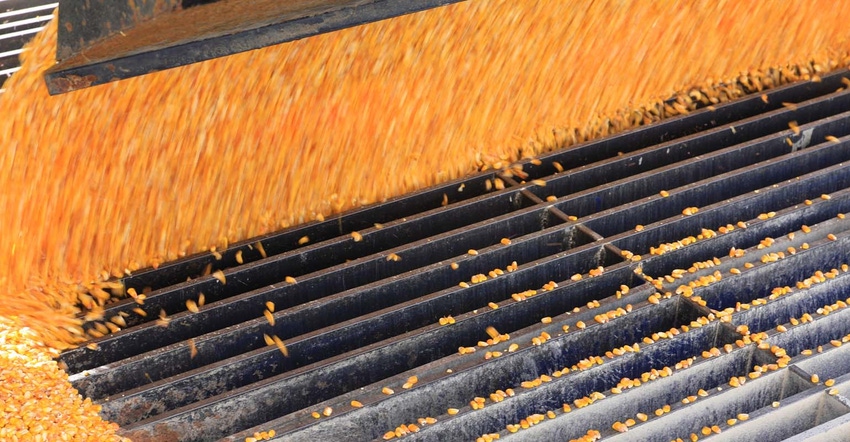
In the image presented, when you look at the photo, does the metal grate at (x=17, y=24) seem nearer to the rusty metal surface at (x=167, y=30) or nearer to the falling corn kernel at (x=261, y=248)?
the falling corn kernel at (x=261, y=248)

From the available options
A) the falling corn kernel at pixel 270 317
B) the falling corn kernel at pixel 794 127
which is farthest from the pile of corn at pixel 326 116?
the falling corn kernel at pixel 270 317

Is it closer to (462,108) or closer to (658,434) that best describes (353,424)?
(658,434)

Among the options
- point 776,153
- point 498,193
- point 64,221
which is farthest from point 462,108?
point 64,221

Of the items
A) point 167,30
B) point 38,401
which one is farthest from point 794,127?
point 38,401

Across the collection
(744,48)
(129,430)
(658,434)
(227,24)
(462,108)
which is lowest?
(658,434)

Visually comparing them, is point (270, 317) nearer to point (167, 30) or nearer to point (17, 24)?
point (167, 30)

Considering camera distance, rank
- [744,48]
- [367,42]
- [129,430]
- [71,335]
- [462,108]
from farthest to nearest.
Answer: [744,48], [462,108], [367,42], [71,335], [129,430]
